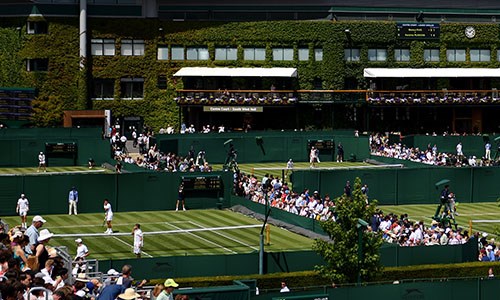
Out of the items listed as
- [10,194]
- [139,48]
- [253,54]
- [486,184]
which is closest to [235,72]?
[253,54]

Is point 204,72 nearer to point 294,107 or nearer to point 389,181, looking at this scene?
point 294,107

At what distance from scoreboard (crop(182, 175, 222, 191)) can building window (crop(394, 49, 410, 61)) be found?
44.7 metres

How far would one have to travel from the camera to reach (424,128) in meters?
100

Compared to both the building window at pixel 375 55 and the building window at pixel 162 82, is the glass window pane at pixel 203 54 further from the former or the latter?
the building window at pixel 375 55

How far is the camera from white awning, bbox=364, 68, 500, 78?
98875 millimetres

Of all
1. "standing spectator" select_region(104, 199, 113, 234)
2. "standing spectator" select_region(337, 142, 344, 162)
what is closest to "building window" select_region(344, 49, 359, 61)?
"standing spectator" select_region(337, 142, 344, 162)

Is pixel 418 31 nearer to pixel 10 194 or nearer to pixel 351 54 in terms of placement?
pixel 351 54

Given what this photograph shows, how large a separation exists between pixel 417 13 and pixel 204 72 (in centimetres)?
2320

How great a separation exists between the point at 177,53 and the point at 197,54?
1.94 meters

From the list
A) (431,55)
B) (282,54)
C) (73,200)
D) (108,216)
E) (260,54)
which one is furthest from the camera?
(431,55)

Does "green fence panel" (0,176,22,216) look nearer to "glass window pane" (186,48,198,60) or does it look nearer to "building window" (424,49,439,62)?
"glass window pane" (186,48,198,60)

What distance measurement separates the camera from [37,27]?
95.5 meters

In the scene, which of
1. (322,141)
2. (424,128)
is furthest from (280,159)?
(424,128)

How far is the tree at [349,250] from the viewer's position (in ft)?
119
